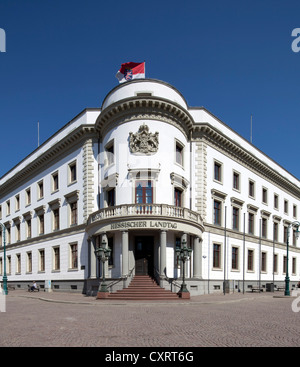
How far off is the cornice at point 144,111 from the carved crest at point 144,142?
4.36 ft

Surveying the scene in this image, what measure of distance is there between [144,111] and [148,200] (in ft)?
23.7

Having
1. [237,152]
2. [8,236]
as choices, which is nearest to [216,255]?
[237,152]

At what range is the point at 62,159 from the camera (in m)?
32.3

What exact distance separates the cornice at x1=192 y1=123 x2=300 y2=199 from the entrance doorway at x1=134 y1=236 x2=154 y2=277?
10506 millimetres

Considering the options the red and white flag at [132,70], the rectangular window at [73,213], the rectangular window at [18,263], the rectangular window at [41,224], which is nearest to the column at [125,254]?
the rectangular window at [73,213]

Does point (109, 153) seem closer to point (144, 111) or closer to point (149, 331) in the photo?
point (144, 111)

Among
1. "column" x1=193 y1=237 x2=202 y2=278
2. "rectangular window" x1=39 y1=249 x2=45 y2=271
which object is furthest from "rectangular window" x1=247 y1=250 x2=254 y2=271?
"rectangular window" x1=39 y1=249 x2=45 y2=271

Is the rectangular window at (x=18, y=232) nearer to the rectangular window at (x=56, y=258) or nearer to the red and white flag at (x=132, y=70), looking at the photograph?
the rectangular window at (x=56, y=258)

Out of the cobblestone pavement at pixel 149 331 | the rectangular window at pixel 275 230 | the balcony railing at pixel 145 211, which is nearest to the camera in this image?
the cobblestone pavement at pixel 149 331

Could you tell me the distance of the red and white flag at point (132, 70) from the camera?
28.1 meters

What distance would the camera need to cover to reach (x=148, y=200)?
78.5 feet

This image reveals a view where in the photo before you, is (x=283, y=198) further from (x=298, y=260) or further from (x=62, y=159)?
(x=62, y=159)

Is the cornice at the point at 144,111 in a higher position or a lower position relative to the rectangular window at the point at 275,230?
higher
